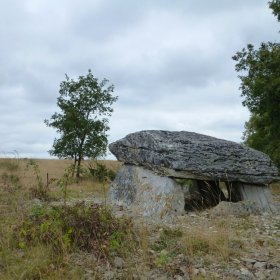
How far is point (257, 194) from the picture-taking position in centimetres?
1104

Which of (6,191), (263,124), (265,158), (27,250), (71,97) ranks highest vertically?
(71,97)

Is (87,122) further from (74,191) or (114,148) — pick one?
(114,148)

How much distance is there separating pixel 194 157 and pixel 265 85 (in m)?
5.67

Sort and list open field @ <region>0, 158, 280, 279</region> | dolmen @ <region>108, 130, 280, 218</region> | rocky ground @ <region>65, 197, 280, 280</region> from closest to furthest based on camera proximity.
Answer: open field @ <region>0, 158, 280, 279</region>, rocky ground @ <region>65, 197, 280, 280</region>, dolmen @ <region>108, 130, 280, 218</region>

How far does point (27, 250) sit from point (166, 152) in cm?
575

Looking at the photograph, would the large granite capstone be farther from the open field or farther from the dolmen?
the open field

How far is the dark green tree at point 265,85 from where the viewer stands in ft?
47.5

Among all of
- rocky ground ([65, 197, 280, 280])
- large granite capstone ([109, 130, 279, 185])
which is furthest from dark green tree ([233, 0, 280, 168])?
rocky ground ([65, 197, 280, 280])

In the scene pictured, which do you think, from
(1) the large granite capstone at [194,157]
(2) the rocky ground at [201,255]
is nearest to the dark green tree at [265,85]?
(1) the large granite capstone at [194,157]

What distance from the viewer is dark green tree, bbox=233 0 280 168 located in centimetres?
1449

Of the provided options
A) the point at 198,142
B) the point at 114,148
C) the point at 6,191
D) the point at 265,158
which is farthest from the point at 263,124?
the point at 6,191

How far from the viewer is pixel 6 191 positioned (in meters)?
8.31

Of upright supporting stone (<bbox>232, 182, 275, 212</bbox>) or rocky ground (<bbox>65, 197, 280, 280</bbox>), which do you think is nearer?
rocky ground (<bbox>65, 197, 280, 280</bbox>)

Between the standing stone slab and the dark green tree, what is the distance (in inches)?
241
